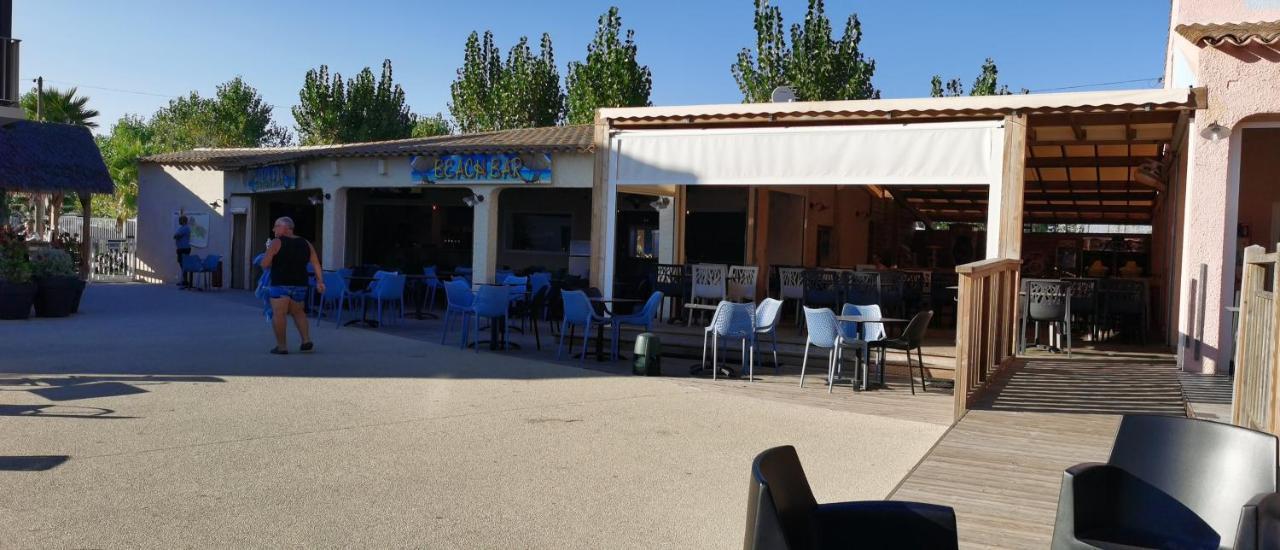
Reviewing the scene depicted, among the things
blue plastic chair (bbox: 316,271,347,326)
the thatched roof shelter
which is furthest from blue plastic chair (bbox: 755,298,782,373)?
the thatched roof shelter

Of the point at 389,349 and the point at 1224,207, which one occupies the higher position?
the point at 1224,207

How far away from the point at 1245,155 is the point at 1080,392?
613cm

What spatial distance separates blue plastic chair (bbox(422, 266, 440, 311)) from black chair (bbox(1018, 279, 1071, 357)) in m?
9.27

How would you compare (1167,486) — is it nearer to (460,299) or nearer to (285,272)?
(285,272)

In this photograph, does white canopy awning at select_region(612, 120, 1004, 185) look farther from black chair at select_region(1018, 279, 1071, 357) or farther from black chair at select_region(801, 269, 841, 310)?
black chair at select_region(801, 269, 841, 310)

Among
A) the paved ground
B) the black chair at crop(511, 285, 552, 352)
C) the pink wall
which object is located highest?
the pink wall

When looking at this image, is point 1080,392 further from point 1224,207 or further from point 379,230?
point 379,230

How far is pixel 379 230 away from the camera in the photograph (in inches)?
910

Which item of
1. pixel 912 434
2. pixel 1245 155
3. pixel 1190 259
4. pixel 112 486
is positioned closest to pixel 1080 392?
pixel 912 434

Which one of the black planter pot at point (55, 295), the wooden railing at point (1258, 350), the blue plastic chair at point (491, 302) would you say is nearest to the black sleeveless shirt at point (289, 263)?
the blue plastic chair at point (491, 302)

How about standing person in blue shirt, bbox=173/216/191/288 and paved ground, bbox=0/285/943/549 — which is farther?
standing person in blue shirt, bbox=173/216/191/288

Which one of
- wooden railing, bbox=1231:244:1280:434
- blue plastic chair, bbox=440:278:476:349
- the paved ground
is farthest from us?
blue plastic chair, bbox=440:278:476:349

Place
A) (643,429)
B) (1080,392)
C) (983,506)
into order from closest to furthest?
(983,506)
(643,429)
(1080,392)

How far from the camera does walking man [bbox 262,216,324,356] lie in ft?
33.8
